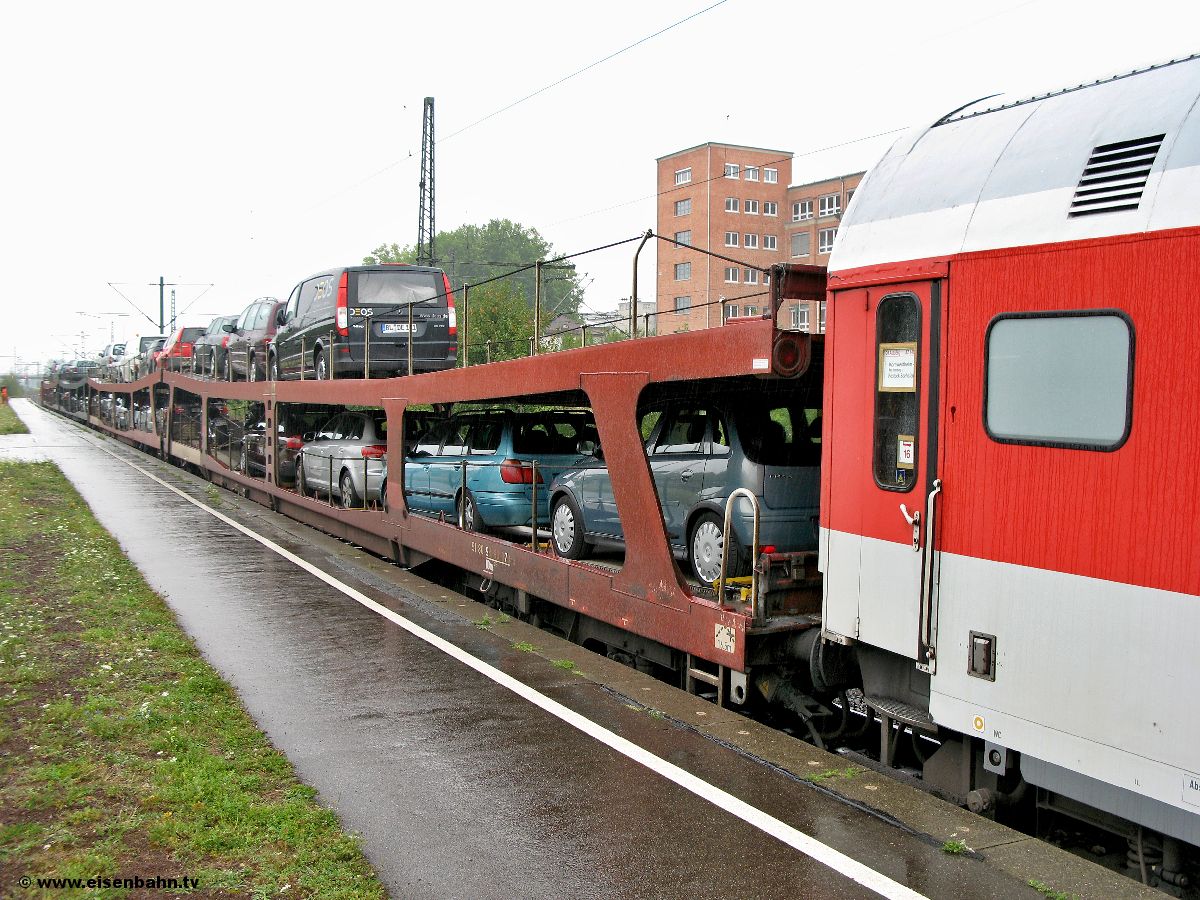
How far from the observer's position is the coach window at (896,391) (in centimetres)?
545

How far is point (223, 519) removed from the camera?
1791 cm

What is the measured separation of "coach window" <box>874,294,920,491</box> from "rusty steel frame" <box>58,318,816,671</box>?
0.89 metres

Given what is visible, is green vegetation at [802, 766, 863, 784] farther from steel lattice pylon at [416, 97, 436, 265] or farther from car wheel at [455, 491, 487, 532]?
steel lattice pylon at [416, 97, 436, 265]

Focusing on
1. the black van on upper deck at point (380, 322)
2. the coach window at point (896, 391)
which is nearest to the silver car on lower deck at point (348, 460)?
the black van on upper deck at point (380, 322)

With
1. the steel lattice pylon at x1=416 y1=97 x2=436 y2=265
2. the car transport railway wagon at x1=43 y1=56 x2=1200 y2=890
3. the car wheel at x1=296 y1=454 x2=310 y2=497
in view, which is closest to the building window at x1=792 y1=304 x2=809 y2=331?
the car transport railway wagon at x1=43 y1=56 x2=1200 y2=890

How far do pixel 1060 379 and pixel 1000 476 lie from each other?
533 millimetres

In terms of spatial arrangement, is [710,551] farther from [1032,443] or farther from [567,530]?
[1032,443]

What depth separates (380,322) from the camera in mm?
15828

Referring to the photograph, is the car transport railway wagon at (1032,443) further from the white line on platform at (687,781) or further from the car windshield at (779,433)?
the car windshield at (779,433)

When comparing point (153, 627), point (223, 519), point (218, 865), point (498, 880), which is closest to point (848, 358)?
point (498, 880)

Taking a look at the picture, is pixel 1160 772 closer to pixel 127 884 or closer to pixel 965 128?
pixel 965 128

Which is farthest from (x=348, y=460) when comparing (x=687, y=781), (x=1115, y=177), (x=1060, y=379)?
(x=1115, y=177)

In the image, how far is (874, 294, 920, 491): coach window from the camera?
545cm

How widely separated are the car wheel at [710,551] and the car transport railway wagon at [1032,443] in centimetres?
168
